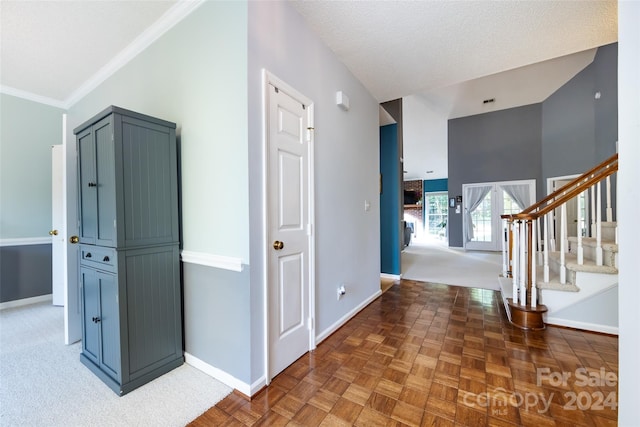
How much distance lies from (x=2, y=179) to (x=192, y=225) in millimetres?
3320

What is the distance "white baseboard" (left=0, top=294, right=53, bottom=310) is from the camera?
3.08m

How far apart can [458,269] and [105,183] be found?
550 cm

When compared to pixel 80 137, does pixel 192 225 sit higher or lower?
lower

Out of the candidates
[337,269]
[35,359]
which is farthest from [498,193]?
[35,359]

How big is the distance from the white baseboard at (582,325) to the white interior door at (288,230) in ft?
7.92

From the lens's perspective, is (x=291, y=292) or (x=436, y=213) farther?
(x=436, y=213)

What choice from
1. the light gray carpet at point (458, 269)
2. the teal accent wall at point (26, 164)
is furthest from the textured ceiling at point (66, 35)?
the light gray carpet at point (458, 269)

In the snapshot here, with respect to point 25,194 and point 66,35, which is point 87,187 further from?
point 25,194

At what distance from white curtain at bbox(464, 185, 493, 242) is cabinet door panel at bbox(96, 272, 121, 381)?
7995 mm

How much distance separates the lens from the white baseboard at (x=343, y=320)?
2.21 metres

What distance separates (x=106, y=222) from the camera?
163cm

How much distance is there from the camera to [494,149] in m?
6.76

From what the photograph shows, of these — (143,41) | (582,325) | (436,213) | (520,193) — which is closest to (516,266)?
(582,325)

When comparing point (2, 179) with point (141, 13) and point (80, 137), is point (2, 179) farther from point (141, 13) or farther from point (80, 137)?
point (141, 13)
